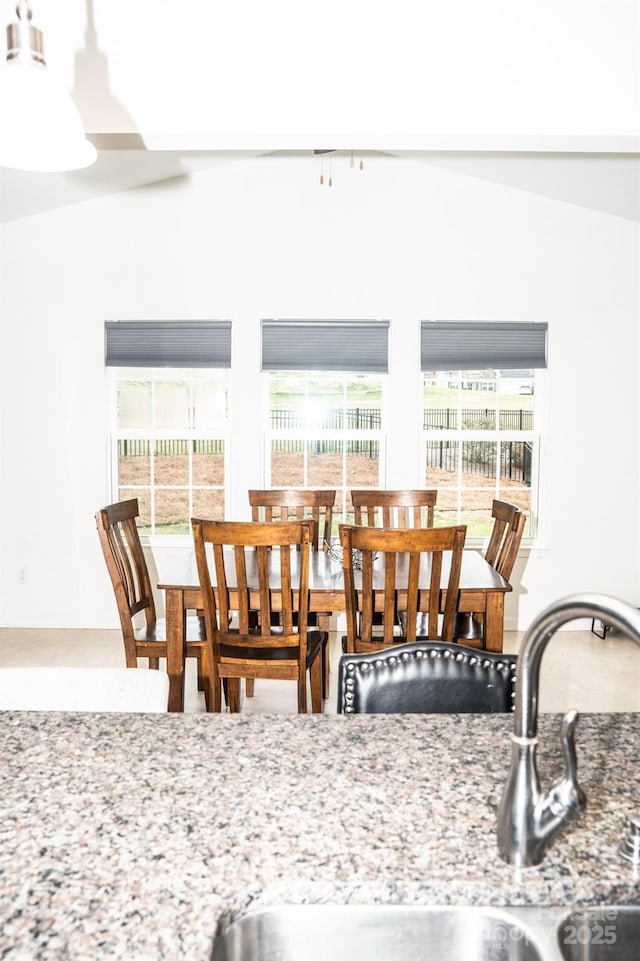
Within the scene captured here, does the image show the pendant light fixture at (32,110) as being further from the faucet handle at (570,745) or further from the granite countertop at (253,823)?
the faucet handle at (570,745)

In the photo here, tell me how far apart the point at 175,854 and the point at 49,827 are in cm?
18

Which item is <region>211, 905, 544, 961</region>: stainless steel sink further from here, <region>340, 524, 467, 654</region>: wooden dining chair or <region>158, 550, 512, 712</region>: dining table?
<region>158, 550, 512, 712</region>: dining table

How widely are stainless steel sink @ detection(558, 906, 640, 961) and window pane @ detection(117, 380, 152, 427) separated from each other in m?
4.46

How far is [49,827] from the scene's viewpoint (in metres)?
0.93

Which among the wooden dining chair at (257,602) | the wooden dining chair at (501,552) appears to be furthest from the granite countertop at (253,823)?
the wooden dining chair at (501,552)

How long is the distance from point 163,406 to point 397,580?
2.57 m

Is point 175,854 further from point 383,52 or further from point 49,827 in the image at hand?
point 383,52

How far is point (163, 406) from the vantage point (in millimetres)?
4902

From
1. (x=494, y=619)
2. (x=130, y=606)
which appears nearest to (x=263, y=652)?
(x=130, y=606)

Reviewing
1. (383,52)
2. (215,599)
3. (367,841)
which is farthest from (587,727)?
(383,52)

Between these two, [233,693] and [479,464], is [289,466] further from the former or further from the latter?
[233,693]

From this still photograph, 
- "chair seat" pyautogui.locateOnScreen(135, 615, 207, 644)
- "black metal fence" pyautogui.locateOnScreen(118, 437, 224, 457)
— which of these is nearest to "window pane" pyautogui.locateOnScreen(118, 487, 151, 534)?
"black metal fence" pyautogui.locateOnScreen(118, 437, 224, 457)

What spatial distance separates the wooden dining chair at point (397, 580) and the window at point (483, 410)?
2.10 meters

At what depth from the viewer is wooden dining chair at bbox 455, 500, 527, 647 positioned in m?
3.10
